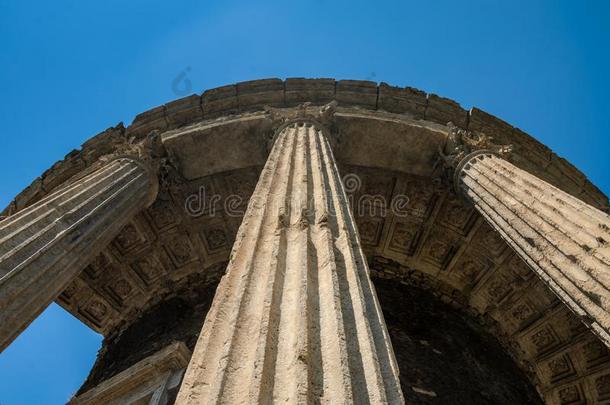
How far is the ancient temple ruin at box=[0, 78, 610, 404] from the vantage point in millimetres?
3143

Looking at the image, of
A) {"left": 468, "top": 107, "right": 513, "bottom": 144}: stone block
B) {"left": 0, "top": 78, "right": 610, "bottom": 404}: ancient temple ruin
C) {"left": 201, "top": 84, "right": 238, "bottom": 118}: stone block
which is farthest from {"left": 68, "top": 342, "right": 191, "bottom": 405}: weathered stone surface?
{"left": 468, "top": 107, "right": 513, "bottom": 144}: stone block

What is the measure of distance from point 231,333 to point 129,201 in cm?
606

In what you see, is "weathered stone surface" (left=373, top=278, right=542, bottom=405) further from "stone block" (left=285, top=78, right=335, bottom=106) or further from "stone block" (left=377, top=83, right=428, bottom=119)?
"stone block" (left=285, top=78, right=335, bottom=106)

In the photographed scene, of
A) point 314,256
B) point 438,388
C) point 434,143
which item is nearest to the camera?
point 314,256

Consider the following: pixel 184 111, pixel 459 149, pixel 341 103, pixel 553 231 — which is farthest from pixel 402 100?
pixel 553 231

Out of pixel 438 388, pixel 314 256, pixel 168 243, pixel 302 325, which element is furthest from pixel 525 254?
pixel 168 243

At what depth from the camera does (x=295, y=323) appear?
10.0 ft

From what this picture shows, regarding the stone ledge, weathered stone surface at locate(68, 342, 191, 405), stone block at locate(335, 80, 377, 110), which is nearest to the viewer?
weathered stone surface at locate(68, 342, 191, 405)

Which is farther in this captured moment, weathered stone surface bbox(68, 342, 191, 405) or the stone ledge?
the stone ledge

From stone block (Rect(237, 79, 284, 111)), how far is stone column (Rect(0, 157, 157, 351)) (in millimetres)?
3848

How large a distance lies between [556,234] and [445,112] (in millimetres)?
6257

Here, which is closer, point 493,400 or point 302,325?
point 302,325

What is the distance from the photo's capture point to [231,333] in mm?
3012

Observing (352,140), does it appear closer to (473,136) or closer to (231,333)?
(473,136)
